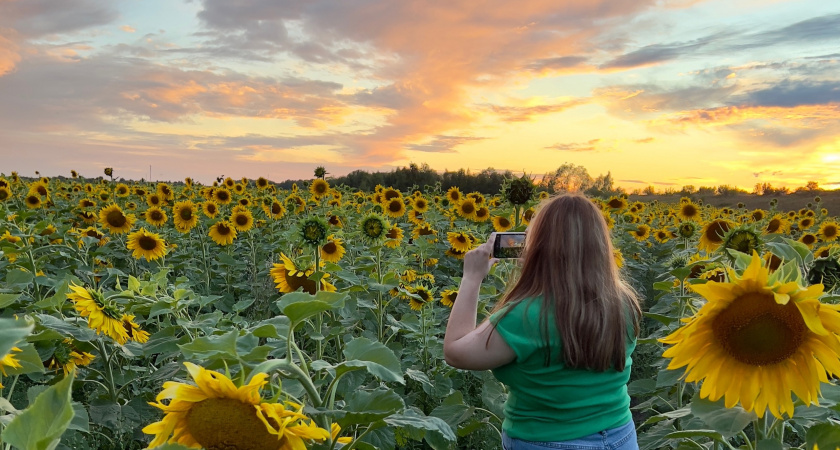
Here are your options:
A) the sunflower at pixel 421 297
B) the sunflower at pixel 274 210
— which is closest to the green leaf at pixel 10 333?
the sunflower at pixel 421 297

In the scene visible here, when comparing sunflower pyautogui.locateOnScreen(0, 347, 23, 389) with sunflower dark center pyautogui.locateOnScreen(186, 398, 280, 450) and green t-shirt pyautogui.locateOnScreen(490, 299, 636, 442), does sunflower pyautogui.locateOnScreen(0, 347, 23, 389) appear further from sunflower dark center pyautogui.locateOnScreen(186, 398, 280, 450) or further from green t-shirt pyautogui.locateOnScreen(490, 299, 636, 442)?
green t-shirt pyautogui.locateOnScreen(490, 299, 636, 442)

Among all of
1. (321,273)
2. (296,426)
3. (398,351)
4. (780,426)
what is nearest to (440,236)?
(398,351)

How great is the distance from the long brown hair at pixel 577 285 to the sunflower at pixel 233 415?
1.24 meters

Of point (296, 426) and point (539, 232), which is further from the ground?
point (539, 232)

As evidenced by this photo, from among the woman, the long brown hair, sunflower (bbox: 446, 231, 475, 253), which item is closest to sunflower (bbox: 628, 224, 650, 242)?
sunflower (bbox: 446, 231, 475, 253)

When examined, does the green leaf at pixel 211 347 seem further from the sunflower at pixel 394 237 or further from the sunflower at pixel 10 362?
the sunflower at pixel 394 237

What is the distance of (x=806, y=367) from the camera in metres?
1.73

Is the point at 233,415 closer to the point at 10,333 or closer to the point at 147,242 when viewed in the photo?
the point at 10,333

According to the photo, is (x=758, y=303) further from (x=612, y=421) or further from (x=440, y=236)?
(x=440, y=236)

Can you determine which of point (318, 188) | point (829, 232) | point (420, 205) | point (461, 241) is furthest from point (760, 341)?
point (829, 232)

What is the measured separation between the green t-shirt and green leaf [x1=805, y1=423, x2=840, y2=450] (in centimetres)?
71

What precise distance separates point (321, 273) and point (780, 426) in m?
2.19

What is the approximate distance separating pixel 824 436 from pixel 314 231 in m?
2.63

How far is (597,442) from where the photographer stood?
2328 millimetres
